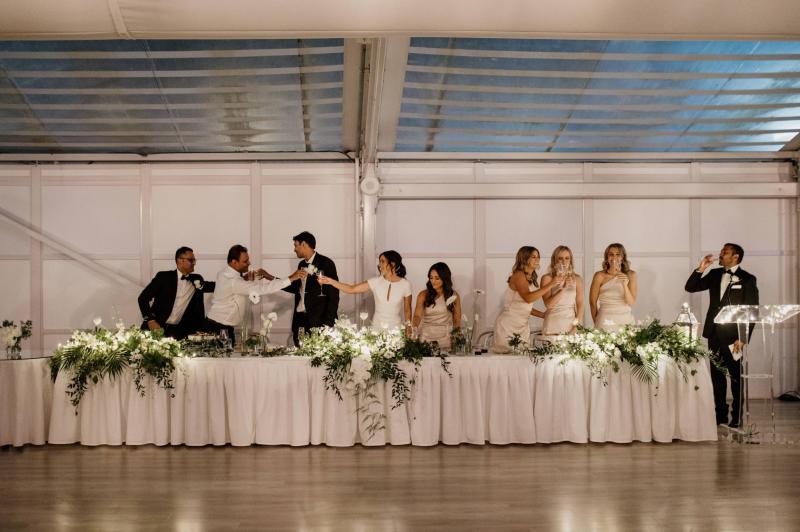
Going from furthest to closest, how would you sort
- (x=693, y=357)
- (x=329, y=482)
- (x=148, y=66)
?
1. (x=148, y=66)
2. (x=693, y=357)
3. (x=329, y=482)

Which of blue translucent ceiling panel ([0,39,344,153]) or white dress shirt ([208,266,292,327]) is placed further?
white dress shirt ([208,266,292,327])

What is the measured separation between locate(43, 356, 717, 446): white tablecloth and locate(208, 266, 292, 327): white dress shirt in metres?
1.30

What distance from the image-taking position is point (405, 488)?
475cm

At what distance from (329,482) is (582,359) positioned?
231 centimetres

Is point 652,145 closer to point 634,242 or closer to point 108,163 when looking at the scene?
point 634,242

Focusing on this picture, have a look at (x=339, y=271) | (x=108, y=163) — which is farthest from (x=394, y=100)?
(x=108, y=163)

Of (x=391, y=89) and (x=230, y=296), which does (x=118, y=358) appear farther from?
(x=391, y=89)

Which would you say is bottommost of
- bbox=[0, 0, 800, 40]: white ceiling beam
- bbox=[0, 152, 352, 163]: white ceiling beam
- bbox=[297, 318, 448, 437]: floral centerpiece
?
bbox=[297, 318, 448, 437]: floral centerpiece

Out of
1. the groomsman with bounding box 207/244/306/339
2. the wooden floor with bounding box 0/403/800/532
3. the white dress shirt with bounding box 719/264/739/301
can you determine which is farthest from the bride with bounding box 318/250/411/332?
the white dress shirt with bounding box 719/264/739/301

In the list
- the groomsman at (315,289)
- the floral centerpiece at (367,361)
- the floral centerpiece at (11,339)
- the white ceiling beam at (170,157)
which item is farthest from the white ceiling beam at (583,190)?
the floral centerpiece at (11,339)

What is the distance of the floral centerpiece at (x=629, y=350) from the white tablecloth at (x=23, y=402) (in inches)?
155

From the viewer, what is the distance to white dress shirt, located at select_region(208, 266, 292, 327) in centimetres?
720

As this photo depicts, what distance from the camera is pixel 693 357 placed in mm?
6117

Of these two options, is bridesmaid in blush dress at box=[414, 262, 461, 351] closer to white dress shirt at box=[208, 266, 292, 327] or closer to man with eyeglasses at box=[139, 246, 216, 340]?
white dress shirt at box=[208, 266, 292, 327]
